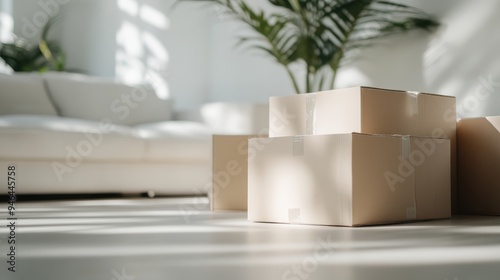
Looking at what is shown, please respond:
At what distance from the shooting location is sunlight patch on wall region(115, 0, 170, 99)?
568 cm

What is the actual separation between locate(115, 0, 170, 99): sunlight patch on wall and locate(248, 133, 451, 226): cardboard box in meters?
3.38

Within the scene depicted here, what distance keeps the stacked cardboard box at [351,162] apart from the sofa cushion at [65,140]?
1.53m

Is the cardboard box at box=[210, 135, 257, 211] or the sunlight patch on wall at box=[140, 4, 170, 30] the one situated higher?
the sunlight patch on wall at box=[140, 4, 170, 30]

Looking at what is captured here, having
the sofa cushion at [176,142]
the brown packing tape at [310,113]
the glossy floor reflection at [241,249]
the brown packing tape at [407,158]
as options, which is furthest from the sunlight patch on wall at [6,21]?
the brown packing tape at [407,158]

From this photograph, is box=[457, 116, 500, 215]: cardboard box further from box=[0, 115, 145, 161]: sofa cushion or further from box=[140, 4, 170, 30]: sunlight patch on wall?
box=[140, 4, 170, 30]: sunlight patch on wall

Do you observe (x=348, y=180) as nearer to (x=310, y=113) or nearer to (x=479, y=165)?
(x=310, y=113)

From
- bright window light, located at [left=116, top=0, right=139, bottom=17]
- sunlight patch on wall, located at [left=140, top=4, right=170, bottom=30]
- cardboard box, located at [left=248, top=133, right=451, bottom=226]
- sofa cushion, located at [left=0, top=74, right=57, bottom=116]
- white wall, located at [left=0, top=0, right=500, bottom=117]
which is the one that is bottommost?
cardboard box, located at [left=248, top=133, right=451, bottom=226]

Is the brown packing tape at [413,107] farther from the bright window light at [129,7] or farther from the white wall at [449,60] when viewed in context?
the bright window light at [129,7]

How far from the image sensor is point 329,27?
3.93 m

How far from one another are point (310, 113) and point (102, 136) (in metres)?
1.73

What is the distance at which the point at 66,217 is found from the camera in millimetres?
2598

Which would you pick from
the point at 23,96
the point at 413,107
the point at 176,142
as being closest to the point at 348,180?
the point at 413,107

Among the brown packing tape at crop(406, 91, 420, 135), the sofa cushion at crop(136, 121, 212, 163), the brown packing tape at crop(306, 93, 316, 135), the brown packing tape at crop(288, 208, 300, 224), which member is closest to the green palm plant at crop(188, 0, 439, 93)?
the sofa cushion at crop(136, 121, 212, 163)

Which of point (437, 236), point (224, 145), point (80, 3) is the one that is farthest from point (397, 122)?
point (80, 3)
